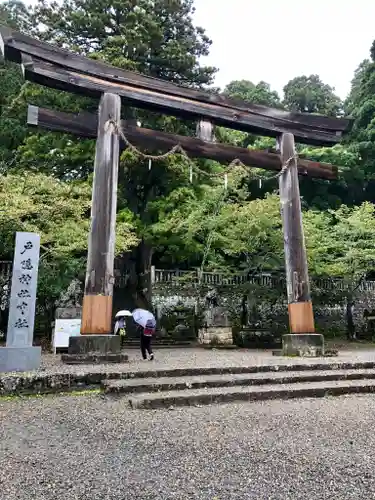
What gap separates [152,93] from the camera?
925 cm

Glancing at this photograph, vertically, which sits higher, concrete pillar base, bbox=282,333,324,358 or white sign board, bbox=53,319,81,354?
white sign board, bbox=53,319,81,354

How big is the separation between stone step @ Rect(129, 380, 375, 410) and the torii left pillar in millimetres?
2379

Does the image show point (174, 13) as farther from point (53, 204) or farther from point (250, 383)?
point (250, 383)

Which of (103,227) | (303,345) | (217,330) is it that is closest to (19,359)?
(103,227)

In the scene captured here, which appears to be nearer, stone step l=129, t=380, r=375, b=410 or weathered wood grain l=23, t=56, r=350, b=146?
stone step l=129, t=380, r=375, b=410

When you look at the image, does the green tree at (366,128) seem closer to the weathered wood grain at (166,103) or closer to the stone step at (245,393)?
the weathered wood grain at (166,103)

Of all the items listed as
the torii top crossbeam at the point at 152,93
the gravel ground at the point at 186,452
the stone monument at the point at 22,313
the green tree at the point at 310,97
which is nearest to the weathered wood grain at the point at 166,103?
the torii top crossbeam at the point at 152,93

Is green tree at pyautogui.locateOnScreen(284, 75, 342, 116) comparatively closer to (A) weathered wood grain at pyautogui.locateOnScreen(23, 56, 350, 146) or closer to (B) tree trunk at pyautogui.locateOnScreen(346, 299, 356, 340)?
(B) tree trunk at pyautogui.locateOnScreen(346, 299, 356, 340)

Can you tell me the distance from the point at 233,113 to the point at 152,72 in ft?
25.1

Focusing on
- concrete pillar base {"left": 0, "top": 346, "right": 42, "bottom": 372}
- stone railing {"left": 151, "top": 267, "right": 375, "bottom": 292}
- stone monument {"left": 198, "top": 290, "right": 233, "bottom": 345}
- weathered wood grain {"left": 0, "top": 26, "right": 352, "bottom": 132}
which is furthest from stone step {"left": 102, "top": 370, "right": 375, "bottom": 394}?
stone railing {"left": 151, "top": 267, "right": 375, "bottom": 292}

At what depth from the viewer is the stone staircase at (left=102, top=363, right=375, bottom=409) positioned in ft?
16.6

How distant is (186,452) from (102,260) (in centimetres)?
513

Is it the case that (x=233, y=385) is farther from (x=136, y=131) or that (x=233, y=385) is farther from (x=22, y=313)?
(x=136, y=131)

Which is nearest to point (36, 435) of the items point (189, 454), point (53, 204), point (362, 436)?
point (189, 454)
